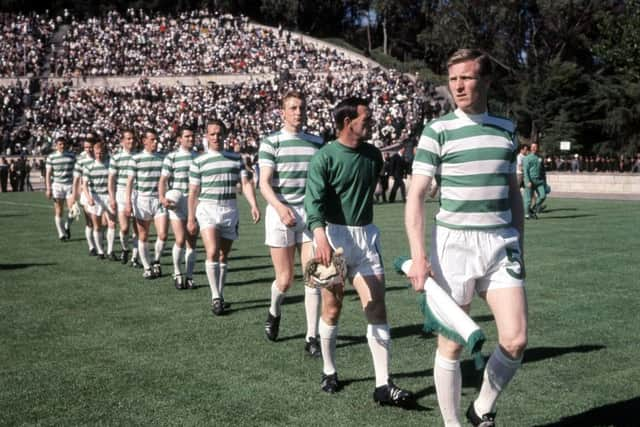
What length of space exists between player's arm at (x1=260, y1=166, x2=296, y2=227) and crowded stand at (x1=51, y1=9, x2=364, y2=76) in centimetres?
4645

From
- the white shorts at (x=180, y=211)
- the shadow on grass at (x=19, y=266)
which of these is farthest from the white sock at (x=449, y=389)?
the shadow on grass at (x=19, y=266)

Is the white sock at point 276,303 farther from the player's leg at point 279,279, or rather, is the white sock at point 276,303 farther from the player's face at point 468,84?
the player's face at point 468,84

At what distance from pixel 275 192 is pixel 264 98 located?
1618 inches

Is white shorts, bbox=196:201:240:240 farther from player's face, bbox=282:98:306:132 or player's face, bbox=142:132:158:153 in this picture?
player's face, bbox=142:132:158:153

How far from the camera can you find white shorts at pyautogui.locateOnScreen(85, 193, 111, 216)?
13.5 metres

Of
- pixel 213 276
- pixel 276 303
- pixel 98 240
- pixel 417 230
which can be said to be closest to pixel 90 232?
pixel 98 240

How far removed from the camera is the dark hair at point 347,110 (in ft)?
17.0

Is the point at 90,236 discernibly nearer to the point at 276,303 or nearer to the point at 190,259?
the point at 190,259

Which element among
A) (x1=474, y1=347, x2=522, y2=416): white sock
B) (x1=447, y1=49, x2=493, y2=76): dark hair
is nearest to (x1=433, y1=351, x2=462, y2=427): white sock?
(x1=474, y1=347, x2=522, y2=416): white sock

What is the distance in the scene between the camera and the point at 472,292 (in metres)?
4.14

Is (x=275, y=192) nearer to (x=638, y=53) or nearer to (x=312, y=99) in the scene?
(x=638, y=53)

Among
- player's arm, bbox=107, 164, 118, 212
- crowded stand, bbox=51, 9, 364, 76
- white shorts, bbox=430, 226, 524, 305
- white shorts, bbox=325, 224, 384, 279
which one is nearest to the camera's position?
white shorts, bbox=430, 226, 524, 305

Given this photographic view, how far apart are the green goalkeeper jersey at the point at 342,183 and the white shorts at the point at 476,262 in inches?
48.1

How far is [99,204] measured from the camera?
13.5m
